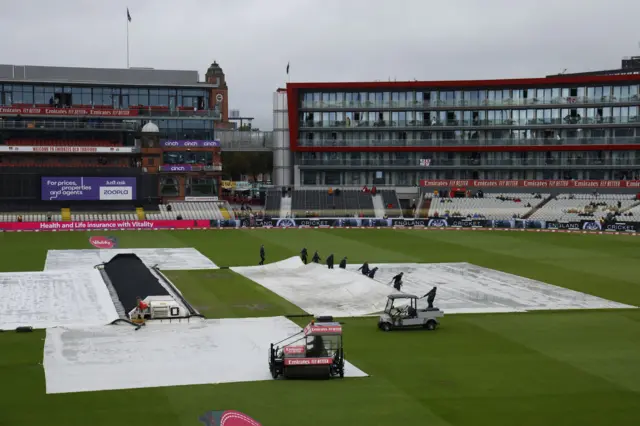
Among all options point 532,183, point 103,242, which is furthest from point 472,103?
point 103,242

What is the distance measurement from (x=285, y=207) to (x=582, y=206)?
3528 cm

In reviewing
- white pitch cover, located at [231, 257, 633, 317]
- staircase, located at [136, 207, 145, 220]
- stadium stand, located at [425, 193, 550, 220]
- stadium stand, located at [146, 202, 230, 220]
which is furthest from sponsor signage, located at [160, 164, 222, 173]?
white pitch cover, located at [231, 257, 633, 317]

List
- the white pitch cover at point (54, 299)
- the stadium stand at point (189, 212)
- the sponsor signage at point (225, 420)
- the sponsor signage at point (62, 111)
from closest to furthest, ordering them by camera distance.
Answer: the sponsor signage at point (225, 420), the white pitch cover at point (54, 299), the stadium stand at point (189, 212), the sponsor signage at point (62, 111)

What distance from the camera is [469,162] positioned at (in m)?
113

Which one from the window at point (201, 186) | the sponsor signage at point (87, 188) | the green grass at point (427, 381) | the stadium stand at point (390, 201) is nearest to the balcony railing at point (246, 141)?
the window at point (201, 186)

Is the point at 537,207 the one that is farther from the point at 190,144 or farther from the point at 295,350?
the point at 295,350

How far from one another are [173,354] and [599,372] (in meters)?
14.7

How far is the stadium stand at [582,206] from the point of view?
98.0m

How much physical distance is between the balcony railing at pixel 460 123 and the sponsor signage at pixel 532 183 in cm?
744

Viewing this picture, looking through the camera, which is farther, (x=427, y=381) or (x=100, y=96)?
(x=100, y=96)

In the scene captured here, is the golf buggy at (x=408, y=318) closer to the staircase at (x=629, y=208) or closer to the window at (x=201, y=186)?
the staircase at (x=629, y=208)

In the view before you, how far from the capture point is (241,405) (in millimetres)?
24562

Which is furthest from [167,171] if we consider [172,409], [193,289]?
[172,409]

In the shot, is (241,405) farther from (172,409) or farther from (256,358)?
(256,358)
